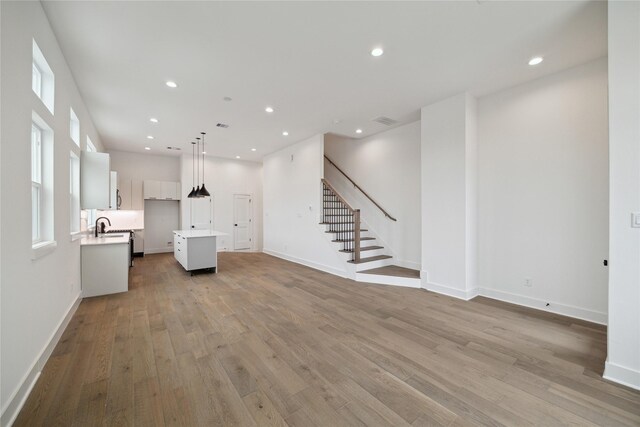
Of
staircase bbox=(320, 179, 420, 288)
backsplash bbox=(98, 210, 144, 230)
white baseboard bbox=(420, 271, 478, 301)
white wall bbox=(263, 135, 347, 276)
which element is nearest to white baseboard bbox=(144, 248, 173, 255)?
backsplash bbox=(98, 210, 144, 230)

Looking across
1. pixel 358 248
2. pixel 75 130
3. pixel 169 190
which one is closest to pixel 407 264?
pixel 358 248

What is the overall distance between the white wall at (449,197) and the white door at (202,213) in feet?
23.3

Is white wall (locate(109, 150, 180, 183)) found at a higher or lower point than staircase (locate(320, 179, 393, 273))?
higher

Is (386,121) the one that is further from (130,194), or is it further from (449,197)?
(130,194)

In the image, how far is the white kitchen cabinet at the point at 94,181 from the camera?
418 cm

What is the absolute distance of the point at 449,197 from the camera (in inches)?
168

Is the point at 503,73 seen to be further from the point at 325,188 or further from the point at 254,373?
the point at 254,373

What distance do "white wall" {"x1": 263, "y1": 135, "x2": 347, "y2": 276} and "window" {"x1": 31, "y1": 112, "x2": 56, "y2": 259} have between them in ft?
14.6

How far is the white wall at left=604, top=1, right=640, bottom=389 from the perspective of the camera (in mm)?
2094

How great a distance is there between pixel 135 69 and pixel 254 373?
13.2 ft

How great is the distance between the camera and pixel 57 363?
239 cm

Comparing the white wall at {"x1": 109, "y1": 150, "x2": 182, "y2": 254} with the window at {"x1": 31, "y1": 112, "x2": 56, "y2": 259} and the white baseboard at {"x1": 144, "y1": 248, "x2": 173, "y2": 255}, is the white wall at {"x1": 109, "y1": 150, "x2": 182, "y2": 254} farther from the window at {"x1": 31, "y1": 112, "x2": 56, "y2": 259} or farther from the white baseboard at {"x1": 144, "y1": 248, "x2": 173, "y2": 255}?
the window at {"x1": 31, "y1": 112, "x2": 56, "y2": 259}

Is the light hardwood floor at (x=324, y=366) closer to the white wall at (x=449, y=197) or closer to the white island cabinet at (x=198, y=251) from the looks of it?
the white wall at (x=449, y=197)

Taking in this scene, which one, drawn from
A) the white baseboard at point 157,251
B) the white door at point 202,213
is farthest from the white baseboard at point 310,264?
the white baseboard at point 157,251
